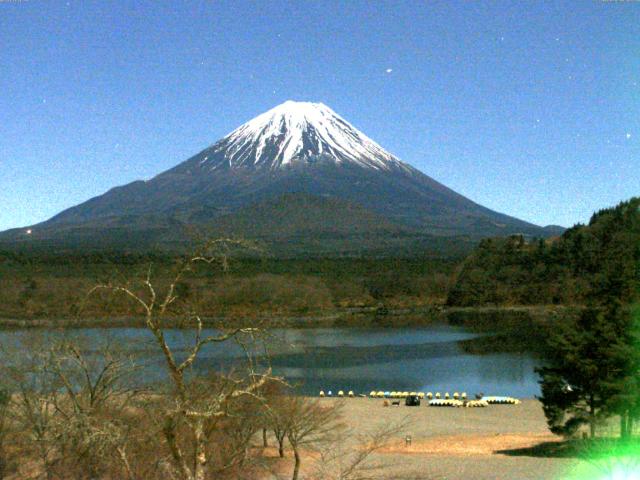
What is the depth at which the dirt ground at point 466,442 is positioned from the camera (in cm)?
1614

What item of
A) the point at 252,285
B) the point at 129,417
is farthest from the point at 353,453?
the point at 252,285

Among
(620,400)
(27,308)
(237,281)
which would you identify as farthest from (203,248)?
(237,281)

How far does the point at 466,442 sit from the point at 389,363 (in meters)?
21.9

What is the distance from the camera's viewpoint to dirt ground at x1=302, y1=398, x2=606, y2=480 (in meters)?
16.1

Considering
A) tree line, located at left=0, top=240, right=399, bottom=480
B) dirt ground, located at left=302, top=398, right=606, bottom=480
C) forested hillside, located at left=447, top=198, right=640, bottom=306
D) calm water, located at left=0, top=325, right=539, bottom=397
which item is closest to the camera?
tree line, located at left=0, top=240, right=399, bottom=480

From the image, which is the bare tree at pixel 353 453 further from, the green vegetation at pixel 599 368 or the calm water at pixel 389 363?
the calm water at pixel 389 363

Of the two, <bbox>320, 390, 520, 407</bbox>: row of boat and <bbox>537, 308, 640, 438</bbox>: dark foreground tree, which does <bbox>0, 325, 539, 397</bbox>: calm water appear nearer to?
<bbox>320, 390, 520, 407</bbox>: row of boat

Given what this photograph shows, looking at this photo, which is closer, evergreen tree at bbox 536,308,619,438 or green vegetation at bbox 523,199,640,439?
green vegetation at bbox 523,199,640,439

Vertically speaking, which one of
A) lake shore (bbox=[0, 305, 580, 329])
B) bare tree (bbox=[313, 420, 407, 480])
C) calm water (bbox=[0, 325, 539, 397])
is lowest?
calm water (bbox=[0, 325, 539, 397])

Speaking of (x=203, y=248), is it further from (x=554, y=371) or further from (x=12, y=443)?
(x=554, y=371)

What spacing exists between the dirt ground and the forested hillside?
174 feet

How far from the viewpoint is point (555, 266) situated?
8594cm

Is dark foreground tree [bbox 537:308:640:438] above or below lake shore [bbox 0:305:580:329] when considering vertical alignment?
above

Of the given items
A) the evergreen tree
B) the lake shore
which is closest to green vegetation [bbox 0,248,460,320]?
the lake shore
